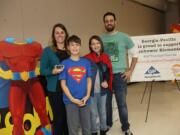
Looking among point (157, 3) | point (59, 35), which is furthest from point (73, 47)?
point (157, 3)

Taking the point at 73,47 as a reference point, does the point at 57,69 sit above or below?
below

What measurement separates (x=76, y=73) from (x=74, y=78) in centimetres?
5

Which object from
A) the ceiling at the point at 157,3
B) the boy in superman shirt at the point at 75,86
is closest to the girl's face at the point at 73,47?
the boy in superman shirt at the point at 75,86

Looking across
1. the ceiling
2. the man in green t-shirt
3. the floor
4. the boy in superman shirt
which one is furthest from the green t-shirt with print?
the ceiling

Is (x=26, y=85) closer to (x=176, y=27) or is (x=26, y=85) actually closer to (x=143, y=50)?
(x=143, y=50)

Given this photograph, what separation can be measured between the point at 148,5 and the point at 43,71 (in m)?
6.49

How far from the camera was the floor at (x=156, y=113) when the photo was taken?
154 inches

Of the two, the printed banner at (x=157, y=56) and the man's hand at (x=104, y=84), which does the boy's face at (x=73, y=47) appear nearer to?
the man's hand at (x=104, y=84)

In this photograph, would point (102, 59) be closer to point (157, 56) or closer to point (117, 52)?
point (117, 52)

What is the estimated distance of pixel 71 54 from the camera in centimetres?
298

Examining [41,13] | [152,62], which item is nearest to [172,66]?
[152,62]

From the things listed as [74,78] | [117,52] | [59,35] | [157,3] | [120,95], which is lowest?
[120,95]

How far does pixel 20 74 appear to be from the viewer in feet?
9.75

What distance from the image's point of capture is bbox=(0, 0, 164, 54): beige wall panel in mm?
3680
